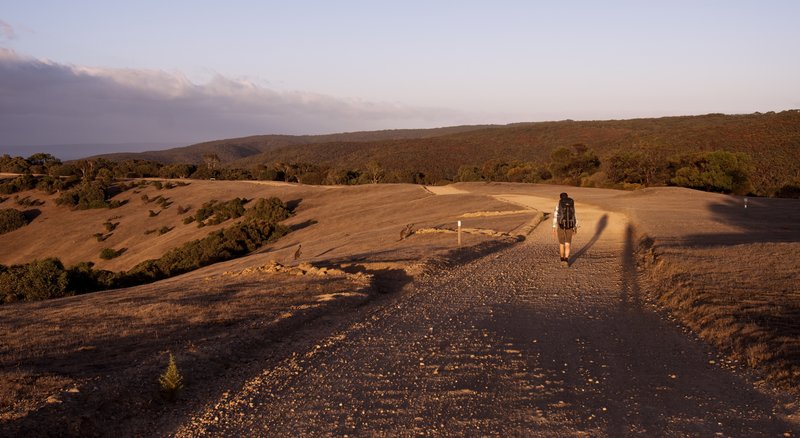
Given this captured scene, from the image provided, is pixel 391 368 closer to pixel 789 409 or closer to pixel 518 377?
pixel 518 377

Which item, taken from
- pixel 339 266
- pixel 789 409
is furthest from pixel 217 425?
pixel 339 266

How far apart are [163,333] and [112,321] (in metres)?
1.26

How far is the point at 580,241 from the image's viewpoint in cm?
1873

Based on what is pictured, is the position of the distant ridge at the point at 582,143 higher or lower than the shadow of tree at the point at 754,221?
higher

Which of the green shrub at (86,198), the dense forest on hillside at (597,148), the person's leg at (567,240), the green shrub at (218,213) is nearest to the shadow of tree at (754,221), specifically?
the person's leg at (567,240)

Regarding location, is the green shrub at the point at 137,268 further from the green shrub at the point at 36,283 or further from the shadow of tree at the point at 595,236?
the shadow of tree at the point at 595,236

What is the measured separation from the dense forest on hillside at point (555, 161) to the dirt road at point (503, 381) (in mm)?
46705

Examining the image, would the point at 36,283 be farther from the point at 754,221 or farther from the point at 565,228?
the point at 754,221

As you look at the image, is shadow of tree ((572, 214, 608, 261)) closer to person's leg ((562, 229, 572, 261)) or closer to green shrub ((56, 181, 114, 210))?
person's leg ((562, 229, 572, 261))

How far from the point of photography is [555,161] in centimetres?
6944

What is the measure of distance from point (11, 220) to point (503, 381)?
58282 millimetres

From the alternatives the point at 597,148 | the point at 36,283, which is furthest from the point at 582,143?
the point at 36,283

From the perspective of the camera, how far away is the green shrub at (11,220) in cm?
5262

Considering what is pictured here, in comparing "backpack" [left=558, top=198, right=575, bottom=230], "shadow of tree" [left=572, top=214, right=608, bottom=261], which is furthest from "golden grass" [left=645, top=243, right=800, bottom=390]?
"shadow of tree" [left=572, top=214, right=608, bottom=261]
